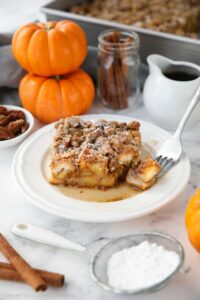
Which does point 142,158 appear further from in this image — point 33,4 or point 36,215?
point 33,4

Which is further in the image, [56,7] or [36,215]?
[56,7]

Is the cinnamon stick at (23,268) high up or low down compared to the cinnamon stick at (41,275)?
up

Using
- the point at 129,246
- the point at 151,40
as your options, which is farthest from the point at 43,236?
the point at 151,40

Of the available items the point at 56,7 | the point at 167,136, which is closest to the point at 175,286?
the point at 167,136

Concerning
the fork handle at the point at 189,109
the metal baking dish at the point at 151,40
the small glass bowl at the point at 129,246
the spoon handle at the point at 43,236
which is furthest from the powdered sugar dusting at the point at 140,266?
the metal baking dish at the point at 151,40

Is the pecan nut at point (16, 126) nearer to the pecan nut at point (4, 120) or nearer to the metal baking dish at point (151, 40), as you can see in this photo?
the pecan nut at point (4, 120)

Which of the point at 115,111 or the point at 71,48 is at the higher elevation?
the point at 71,48

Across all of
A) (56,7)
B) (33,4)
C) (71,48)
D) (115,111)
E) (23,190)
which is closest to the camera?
(23,190)
